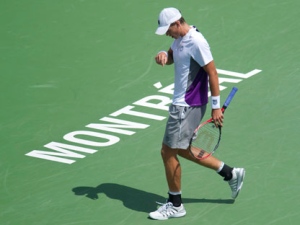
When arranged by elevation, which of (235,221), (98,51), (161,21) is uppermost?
(161,21)

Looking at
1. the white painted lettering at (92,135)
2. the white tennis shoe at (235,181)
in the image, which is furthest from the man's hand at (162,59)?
the white painted lettering at (92,135)

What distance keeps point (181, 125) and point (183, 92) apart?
1.22 ft

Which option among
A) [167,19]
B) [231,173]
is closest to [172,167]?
[231,173]

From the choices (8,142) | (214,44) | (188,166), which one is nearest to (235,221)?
(188,166)

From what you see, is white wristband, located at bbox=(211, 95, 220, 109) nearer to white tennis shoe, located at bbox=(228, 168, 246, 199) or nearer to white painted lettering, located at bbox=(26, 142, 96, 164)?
white tennis shoe, located at bbox=(228, 168, 246, 199)

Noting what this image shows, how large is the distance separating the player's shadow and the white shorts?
0.90 m

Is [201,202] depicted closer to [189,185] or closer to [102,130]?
[189,185]

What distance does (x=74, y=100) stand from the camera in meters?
13.8

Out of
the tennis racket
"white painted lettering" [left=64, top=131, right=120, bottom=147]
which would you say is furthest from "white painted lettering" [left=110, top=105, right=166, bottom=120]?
the tennis racket

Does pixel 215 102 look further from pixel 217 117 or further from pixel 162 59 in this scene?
pixel 162 59

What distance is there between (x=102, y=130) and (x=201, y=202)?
2.43 m

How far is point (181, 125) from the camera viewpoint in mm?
10477

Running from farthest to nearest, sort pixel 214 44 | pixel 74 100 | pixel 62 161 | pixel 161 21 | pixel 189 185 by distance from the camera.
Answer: pixel 214 44 → pixel 74 100 → pixel 62 161 → pixel 189 185 → pixel 161 21

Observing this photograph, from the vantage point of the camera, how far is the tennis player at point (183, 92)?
10.3 m
